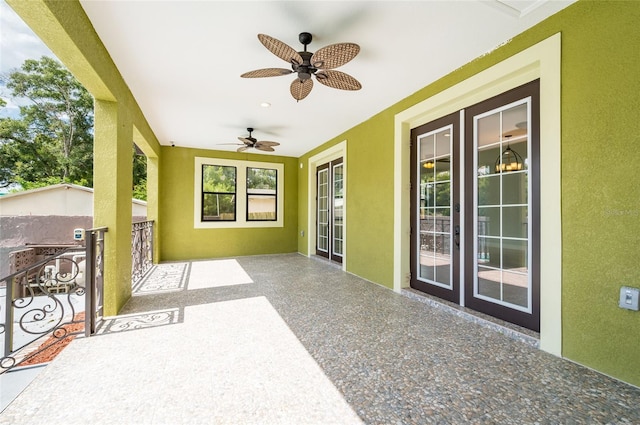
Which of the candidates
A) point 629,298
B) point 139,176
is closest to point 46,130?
point 139,176

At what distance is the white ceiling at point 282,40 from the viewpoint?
210cm

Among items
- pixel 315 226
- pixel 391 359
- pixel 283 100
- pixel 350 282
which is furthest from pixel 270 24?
pixel 315 226

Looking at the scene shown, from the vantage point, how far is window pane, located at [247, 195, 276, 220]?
714 cm

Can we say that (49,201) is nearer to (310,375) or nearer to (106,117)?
(106,117)

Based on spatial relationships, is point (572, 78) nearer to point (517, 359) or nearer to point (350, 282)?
point (517, 359)

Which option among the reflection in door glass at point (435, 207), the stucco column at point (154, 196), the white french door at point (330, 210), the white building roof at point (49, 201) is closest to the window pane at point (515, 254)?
the reflection in door glass at point (435, 207)

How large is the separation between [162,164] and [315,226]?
3907 millimetres

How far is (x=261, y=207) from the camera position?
729 cm

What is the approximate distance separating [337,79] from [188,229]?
5.43 metres

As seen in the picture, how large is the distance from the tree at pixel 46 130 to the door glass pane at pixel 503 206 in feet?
51.0

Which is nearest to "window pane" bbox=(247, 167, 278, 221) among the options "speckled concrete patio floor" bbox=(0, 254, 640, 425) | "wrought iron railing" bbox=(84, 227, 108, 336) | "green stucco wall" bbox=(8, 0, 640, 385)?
"speckled concrete patio floor" bbox=(0, 254, 640, 425)

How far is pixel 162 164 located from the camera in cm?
632

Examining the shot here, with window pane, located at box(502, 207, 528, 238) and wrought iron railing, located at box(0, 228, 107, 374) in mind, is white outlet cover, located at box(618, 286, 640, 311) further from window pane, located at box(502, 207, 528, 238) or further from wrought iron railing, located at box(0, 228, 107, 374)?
wrought iron railing, located at box(0, 228, 107, 374)

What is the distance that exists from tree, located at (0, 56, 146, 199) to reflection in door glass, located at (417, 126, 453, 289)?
14.8 metres
